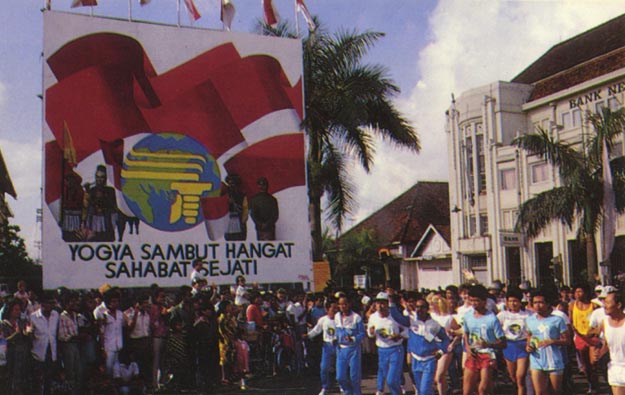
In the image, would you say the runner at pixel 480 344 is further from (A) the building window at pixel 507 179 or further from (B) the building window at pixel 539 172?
(A) the building window at pixel 507 179

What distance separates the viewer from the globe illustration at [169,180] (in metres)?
22.1

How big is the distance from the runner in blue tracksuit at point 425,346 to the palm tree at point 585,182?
14.4 m

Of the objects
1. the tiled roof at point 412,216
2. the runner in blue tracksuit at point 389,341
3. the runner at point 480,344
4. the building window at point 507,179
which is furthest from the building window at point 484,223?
the runner at point 480,344

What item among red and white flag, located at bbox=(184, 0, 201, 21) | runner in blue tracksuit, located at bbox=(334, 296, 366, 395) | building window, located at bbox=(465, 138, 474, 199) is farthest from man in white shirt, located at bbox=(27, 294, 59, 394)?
building window, located at bbox=(465, 138, 474, 199)

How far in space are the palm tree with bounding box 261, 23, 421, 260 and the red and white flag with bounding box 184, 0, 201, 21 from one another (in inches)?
142

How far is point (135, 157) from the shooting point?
22.2 metres

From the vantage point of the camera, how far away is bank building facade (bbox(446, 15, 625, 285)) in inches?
1548

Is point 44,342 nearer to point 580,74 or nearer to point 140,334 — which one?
point 140,334

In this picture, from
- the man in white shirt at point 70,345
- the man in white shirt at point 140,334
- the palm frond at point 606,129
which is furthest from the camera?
the palm frond at point 606,129

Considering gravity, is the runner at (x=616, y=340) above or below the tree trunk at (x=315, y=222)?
below

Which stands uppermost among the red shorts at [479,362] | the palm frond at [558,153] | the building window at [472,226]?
the palm frond at [558,153]

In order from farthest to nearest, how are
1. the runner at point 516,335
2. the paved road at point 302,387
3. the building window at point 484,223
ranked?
1. the building window at point 484,223
2. the paved road at point 302,387
3. the runner at point 516,335

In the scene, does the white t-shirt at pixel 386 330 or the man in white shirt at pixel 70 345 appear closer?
the white t-shirt at pixel 386 330

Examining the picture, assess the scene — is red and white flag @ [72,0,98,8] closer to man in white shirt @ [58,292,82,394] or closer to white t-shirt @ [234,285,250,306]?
white t-shirt @ [234,285,250,306]
